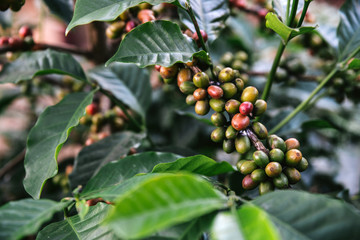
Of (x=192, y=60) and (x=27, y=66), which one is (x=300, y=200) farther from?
(x=27, y=66)

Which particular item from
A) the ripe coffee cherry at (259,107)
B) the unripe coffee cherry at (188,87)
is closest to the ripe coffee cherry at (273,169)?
the ripe coffee cherry at (259,107)

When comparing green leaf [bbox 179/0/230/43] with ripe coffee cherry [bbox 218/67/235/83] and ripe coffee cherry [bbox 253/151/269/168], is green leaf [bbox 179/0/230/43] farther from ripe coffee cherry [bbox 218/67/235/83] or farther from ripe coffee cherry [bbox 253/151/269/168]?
ripe coffee cherry [bbox 253/151/269/168]

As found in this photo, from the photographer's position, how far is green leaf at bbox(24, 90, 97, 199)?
60 cm

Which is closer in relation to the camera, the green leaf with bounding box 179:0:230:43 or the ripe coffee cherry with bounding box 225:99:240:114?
the ripe coffee cherry with bounding box 225:99:240:114

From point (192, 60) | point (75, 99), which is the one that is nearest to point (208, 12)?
point (192, 60)

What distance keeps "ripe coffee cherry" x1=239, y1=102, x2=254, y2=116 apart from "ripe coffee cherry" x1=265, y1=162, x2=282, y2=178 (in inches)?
3.9

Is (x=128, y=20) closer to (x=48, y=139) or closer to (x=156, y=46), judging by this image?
(x=156, y=46)

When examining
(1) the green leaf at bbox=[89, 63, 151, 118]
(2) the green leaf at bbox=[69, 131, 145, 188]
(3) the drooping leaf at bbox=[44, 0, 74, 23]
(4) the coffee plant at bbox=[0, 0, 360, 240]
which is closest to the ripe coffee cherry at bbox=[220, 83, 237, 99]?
(4) the coffee plant at bbox=[0, 0, 360, 240]

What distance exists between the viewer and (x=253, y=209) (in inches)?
14.0

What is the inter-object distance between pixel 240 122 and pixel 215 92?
0.07 m

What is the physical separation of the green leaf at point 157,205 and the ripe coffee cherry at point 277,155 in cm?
20

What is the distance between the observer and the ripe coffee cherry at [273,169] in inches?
19.9

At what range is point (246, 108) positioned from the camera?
538 mm

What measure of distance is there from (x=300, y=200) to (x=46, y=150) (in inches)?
20.0
